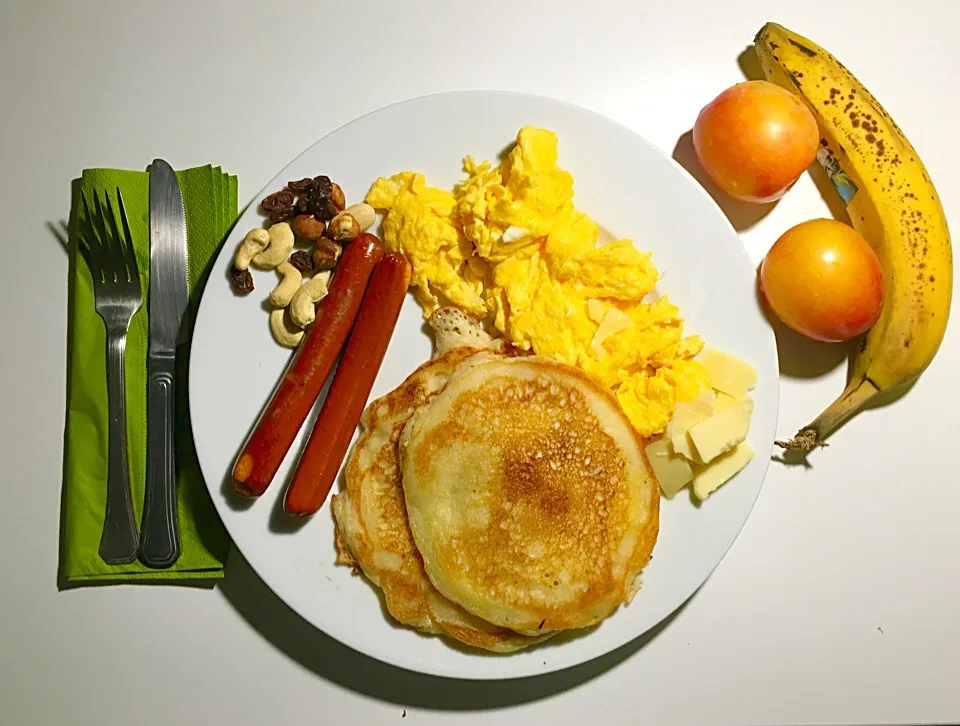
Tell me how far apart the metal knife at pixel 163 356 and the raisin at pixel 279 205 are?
0.25 m

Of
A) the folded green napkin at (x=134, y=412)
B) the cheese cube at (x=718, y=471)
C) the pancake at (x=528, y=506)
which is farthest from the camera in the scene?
the folded green napkin at (x=134, y=412)

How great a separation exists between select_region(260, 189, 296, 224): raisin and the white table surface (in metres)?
0.24

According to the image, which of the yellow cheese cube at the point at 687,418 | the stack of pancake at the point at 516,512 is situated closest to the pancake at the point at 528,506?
the stack of pancake at the point at 516,512

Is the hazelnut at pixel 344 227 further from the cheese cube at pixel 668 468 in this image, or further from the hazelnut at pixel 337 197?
the cheese cube at pixel 668 468

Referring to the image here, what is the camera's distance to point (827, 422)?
1.82 metres

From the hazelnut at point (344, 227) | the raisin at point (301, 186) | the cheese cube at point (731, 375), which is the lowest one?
the cheese cube at point (731, 375)

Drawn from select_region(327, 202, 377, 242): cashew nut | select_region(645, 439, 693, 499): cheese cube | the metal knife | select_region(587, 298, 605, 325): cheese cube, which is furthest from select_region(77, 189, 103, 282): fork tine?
select_region(645, 439, 693, 499): cheese cube

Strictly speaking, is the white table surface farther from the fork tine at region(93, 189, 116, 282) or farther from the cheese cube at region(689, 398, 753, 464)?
the cheese cube at region(689, 398, 753, 464)

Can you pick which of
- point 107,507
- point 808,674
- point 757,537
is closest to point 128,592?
point 107,507

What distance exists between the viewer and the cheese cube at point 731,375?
5.54 ft

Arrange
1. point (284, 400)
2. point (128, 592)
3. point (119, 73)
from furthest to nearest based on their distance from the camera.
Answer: point (119, 73) → point (128, 592) → point (284, 400)

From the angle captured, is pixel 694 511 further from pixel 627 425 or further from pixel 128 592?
pixel 128 592

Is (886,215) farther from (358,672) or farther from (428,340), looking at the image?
(358,672)

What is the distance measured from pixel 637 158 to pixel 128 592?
166 cm
